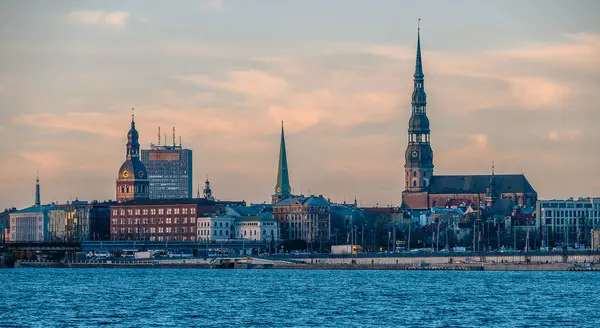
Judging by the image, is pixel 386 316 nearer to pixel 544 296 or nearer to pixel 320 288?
pixel 544 296

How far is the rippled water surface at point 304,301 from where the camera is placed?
341 feet

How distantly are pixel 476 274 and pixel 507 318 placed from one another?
263 ft

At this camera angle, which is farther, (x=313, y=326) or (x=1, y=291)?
(x=1, y=291)

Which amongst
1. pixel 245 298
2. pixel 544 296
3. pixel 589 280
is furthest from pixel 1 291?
pixel 589 280

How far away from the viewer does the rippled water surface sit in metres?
104

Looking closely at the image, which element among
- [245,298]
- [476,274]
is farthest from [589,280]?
[245,298]

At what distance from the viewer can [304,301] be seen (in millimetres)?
124938

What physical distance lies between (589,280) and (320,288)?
3114 cm

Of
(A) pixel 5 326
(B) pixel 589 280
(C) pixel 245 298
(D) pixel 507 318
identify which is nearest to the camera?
(A) pixel 5 326

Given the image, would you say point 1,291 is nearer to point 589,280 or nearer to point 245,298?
point 245,298

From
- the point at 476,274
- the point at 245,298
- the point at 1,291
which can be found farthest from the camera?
the point at 476,274

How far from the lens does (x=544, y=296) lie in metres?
131

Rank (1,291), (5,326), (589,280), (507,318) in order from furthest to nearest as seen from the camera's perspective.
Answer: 1. (589,280)
2. (1,291)
3. (507,318)
4. (5,326)

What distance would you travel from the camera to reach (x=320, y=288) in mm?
147375
